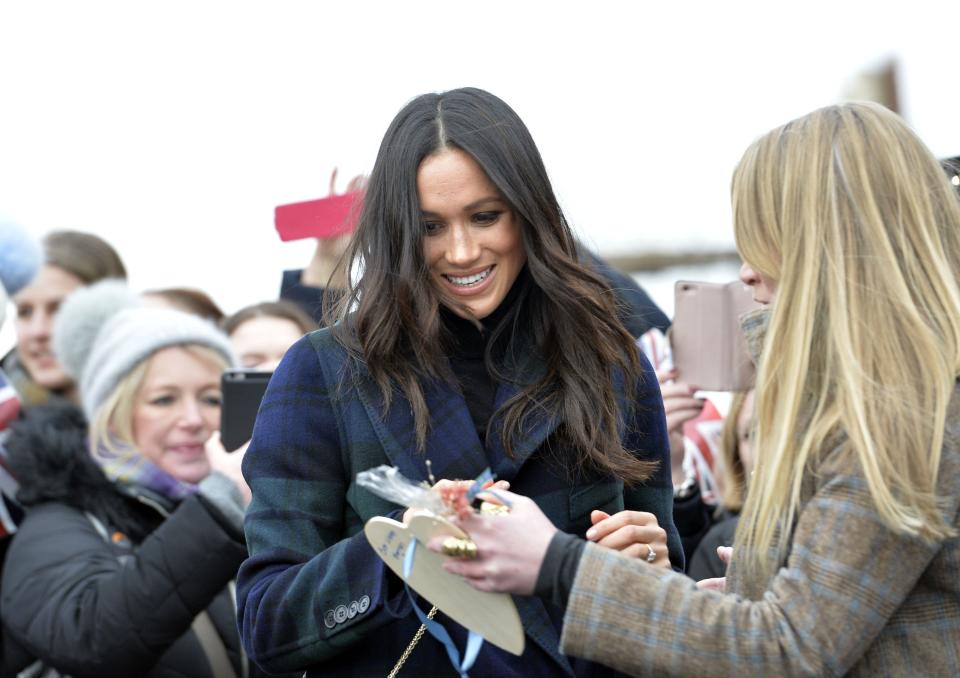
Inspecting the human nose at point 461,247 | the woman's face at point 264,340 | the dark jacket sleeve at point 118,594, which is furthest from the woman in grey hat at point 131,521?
the human nose at point 461,247

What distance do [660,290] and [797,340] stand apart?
25.8 feet

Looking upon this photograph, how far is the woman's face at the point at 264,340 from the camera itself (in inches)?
168

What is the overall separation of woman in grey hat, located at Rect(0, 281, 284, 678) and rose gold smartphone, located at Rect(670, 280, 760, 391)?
48.3 inches

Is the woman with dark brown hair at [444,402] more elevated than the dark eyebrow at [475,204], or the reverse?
the dark eyebrow at [475,204]

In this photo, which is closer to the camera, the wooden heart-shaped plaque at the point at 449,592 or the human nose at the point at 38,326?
the wooden heart-shaped plaque at the point at 449,592

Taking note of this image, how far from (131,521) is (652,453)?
1.79m

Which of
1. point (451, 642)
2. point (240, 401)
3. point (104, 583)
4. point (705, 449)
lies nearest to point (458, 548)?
point (451, 642)

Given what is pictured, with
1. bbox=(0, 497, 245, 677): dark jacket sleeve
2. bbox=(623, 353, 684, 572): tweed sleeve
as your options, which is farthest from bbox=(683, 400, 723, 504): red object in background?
bbox=(623, 353, 684, 572): tweed sleeve

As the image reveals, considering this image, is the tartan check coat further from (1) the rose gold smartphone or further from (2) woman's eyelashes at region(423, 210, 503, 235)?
(1) the rose gold smartphone

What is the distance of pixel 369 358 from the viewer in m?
2.16

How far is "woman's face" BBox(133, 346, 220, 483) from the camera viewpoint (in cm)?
384

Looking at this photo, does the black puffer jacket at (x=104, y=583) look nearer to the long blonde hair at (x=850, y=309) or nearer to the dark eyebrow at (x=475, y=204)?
the dark eyebrow at (x=475, y=204)

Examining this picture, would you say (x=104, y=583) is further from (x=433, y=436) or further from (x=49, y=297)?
(x=49, y=297)

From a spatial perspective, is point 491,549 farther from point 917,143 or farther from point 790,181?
point 917,143
